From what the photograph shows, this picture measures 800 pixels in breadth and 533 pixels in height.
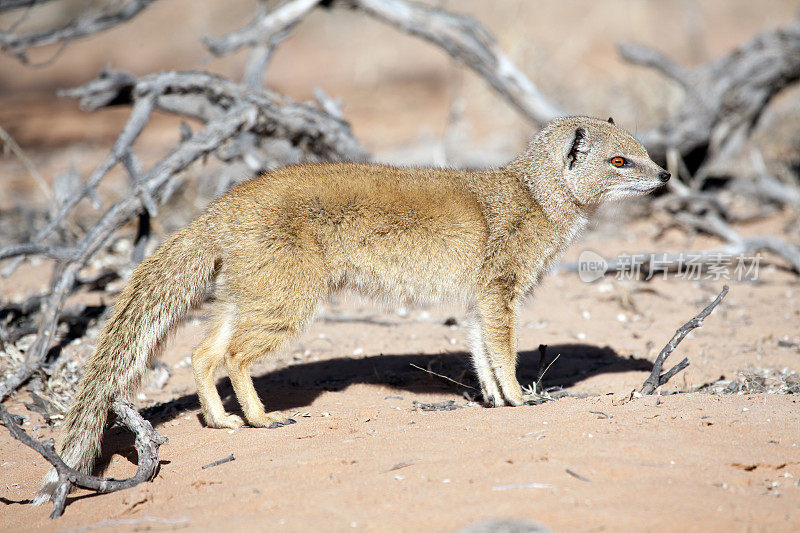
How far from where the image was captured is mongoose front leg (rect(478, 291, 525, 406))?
467 centimetres

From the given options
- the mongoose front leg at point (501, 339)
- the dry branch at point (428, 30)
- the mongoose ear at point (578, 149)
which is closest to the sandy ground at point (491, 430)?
the mongoose front leg at point (501, 339)

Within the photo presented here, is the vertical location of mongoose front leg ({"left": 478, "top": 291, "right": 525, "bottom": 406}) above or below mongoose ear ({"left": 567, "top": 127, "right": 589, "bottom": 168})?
below

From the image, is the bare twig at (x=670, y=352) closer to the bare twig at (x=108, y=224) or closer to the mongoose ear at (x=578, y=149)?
the mongoose ear at (x=578, y=149)

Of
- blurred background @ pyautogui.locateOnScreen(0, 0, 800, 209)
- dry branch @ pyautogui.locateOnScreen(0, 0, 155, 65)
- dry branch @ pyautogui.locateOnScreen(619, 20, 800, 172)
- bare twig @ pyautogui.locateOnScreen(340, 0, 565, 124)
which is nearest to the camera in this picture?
dry branch @ pyautogui.locateOnScreen(0, 0, 155, 65)

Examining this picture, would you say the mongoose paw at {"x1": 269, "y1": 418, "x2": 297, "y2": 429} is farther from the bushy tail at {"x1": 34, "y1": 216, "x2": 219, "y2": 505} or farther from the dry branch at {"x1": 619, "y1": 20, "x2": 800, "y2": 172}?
the dry branch at {"x1": 619, "y1": 20, "x2": 800, "y2": 172}

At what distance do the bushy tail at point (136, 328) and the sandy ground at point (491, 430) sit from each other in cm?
35

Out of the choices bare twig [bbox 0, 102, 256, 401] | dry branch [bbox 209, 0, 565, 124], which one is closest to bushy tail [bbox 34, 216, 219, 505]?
bare twig [bbox 0, 102, 256, 401]

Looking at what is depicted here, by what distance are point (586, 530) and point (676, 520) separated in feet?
1.24

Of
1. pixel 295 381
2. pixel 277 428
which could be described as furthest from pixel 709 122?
pixel 277 428

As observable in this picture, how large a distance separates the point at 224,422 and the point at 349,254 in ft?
4.24

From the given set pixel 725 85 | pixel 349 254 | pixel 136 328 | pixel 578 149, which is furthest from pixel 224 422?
pixel 725 85

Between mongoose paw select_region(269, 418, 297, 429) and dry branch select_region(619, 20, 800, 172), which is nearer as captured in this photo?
mongoose paw select_region(269, 418, 297, 429)

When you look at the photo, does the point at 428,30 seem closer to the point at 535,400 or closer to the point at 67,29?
the point at 67,29

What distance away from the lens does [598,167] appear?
5043mm
